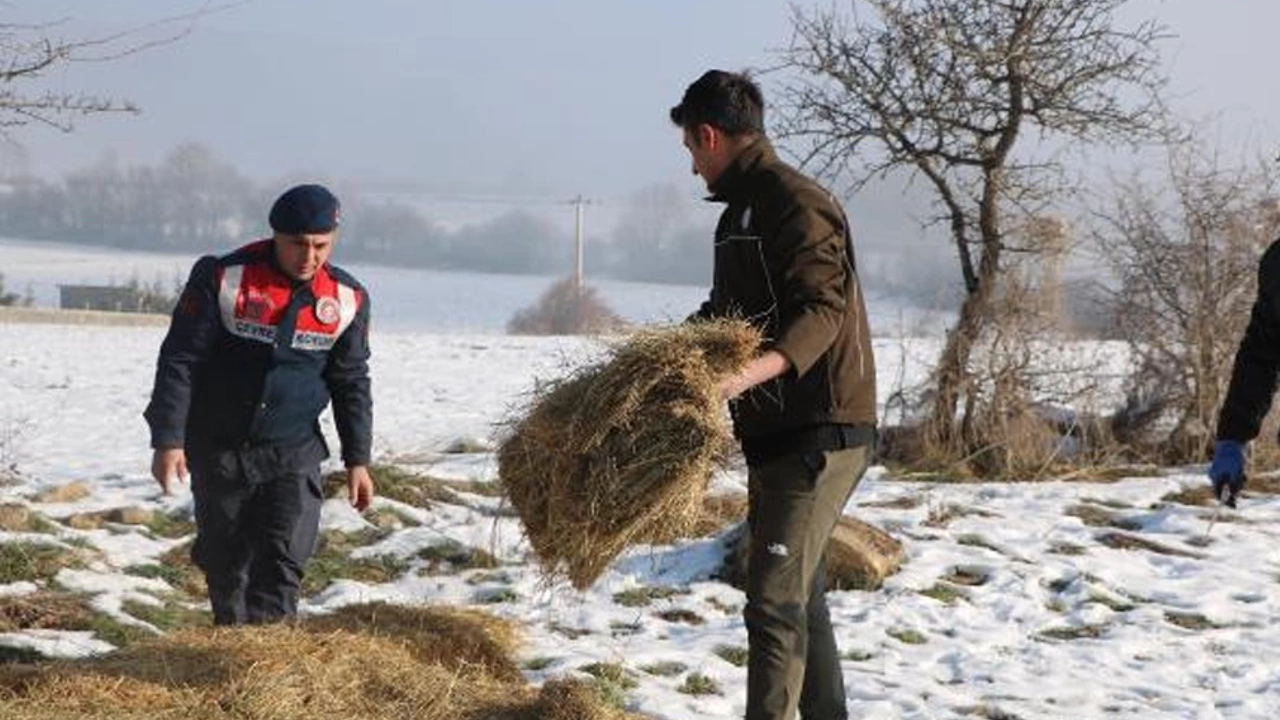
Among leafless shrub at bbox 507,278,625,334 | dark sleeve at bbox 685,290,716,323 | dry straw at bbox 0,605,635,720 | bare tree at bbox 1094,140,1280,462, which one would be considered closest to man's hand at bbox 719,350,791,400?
dark sleeve at bbox 685,290,716,323

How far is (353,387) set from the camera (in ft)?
18.6

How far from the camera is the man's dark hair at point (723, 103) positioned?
4.42 m

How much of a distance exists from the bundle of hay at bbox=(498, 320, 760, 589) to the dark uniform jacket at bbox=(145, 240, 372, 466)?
1294 millimetres

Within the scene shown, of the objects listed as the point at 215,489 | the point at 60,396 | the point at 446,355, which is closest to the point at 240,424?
the point at 215,489

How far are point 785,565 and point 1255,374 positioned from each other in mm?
1790

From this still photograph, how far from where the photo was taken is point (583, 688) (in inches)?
195

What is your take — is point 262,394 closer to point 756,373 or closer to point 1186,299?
point 756,373

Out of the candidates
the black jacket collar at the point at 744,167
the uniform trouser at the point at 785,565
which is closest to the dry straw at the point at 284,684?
the uniform trouser at the point at 785,565

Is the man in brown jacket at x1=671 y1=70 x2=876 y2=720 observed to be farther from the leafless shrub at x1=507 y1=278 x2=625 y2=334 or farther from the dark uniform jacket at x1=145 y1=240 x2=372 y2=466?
the leafless shrub at x1=507 y1=278 x2=625 y2=334

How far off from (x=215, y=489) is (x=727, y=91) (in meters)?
2.41

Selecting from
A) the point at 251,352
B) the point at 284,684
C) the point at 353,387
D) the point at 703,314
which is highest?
the point at 703,314

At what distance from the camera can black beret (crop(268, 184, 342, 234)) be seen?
17.4 ft

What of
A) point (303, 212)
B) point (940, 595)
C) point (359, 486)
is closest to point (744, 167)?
point (303, 212)

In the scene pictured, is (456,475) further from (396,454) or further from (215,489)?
(215,489)
